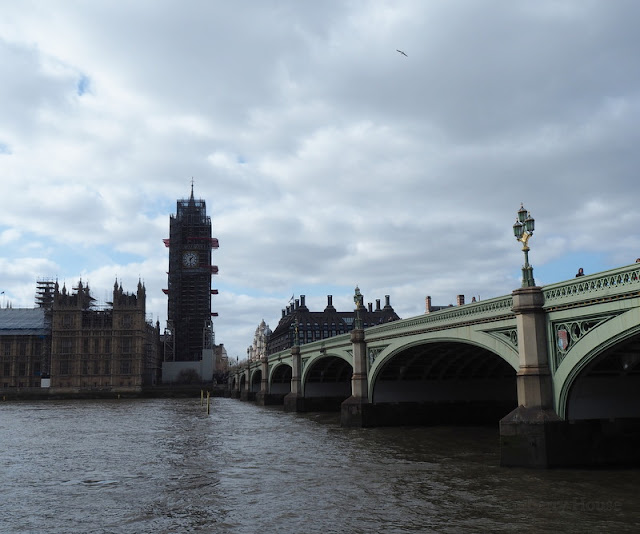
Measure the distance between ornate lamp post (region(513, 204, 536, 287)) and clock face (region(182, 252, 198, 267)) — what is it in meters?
128

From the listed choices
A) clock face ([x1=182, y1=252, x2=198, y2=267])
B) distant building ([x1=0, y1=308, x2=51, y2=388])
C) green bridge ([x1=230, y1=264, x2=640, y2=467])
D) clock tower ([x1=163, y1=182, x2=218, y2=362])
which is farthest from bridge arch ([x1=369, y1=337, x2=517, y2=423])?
clock face ([x1=182, y1=252, x2=198, y2=267])

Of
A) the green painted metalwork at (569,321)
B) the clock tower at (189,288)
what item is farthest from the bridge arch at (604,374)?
the clock tower at (189,288)

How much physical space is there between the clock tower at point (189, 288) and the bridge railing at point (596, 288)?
12235 centimetres

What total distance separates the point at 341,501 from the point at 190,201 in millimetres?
143595

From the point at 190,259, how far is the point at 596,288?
Answer: 5231 inches

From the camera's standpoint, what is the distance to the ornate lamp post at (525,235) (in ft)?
71.4

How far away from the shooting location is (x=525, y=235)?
22.0 metres

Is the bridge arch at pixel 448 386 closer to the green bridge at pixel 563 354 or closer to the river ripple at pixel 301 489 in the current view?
the green bridge at pixel 563 354

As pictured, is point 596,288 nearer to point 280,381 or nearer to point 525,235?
point 525,235

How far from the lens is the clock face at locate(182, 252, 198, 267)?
14551 cm

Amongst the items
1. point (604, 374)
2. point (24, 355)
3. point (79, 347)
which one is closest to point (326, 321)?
point (79, 347)

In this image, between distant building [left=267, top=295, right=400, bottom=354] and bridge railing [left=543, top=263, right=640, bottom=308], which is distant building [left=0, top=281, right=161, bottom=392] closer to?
distant building [left=267, top=295, right=400, bottom=354]

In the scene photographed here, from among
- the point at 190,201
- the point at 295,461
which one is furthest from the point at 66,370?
the point at 295,461

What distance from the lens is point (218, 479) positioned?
21109mm
